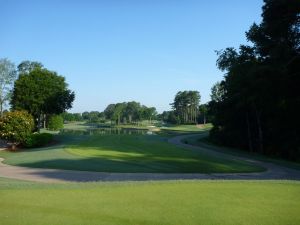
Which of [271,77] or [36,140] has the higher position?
[271,77]

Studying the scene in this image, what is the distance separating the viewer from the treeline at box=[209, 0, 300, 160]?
2791cm

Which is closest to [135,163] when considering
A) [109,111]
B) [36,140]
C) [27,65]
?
[36,140]

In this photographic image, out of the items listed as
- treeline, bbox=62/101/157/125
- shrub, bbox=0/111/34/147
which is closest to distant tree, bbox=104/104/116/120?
treeline, bbox=62/101/157/125

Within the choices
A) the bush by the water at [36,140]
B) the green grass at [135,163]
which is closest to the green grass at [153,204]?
the green grass at [135,163]

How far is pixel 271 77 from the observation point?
27.5 m

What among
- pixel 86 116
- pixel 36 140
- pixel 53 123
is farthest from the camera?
pixel 86 116

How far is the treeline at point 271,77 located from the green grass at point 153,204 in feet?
60.0

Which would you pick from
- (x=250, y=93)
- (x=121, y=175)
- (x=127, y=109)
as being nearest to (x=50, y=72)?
(x=250, y=93)

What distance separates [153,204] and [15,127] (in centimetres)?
3612

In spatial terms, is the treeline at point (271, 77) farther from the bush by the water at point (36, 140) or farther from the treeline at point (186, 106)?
the treeline at point (186, 106)

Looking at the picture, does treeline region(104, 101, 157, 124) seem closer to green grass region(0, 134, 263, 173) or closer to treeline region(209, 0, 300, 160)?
treeline region(209, 0, 300, 160)

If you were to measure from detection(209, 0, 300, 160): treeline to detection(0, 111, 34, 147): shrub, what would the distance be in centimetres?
2156

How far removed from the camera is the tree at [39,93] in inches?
2083

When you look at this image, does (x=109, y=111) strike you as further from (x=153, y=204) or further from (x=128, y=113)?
(x=153, y=204)
